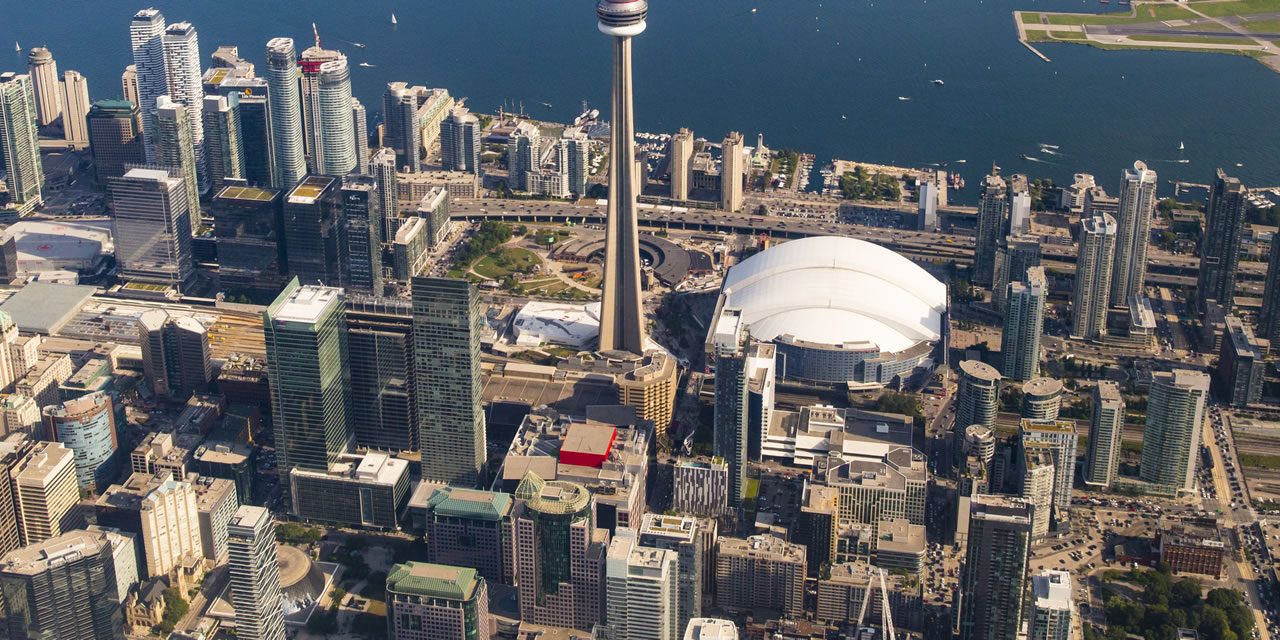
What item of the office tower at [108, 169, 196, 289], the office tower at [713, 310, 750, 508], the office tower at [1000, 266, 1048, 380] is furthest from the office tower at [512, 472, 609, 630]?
the office tower at [108, 169, 196, 289]

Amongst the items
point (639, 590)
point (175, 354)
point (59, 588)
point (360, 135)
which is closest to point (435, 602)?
point (639, 590)

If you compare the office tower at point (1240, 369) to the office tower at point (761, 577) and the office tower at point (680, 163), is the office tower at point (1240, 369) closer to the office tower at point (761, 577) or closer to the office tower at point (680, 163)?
the office tower at point (761, 577)

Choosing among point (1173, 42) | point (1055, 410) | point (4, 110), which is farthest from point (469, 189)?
point (1173, 42)

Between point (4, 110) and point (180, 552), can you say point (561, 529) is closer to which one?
point (180, 552)

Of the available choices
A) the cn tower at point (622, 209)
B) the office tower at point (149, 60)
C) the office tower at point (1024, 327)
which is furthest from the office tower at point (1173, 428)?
the office tower at point (149, 60)

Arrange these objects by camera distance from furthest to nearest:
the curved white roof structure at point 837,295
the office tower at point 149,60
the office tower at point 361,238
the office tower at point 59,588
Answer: the office tower at point 149,60, the office tower at point 361,238, the curved white roof structure at point 837,295, the office tower at point 59,588

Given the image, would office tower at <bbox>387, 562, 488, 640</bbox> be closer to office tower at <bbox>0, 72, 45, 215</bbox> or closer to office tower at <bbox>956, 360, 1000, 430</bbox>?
office tower at <bbox>956, 360, 1000, 430</bbox>
